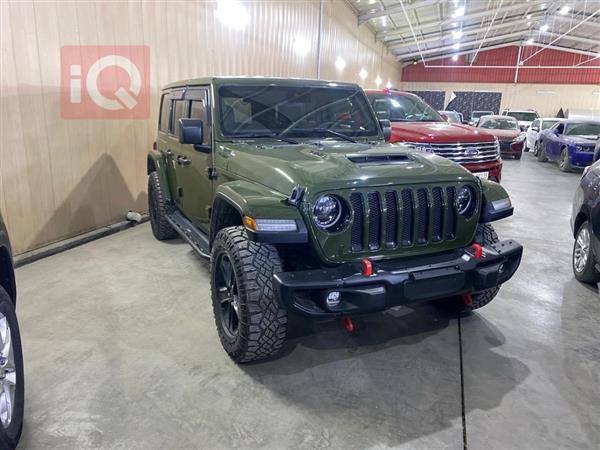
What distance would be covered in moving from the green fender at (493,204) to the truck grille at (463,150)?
3.08m

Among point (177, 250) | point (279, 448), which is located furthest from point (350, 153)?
point (177, 250)

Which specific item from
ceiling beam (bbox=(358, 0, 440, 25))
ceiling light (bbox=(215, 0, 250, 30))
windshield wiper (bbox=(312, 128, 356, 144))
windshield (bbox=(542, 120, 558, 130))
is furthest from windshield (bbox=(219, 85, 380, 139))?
windshield (bbox=(542, 120, 558, 130))

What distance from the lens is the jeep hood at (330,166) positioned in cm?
243

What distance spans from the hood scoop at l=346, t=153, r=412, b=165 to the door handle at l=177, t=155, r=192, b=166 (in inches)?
67.7

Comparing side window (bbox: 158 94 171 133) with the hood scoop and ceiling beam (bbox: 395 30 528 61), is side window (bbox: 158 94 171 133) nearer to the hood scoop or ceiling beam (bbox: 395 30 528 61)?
the hood scoop

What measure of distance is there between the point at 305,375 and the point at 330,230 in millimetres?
880

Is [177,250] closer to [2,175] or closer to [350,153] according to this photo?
[2,175]

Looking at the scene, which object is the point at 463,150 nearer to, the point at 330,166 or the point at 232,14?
the point at 330,166

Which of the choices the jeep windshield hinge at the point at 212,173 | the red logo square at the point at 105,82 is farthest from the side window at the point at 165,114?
the jeep windshield hinge at the point at 212,173

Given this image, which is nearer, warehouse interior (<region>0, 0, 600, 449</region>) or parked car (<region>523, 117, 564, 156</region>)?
warehouse interior (<region>0, 0, 600, 449</region>)

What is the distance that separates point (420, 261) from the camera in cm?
252

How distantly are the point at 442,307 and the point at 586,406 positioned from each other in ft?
3.97

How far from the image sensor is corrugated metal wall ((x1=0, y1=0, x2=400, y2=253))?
4145 millimetres

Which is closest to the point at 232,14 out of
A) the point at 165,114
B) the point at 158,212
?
the point at 165,114
